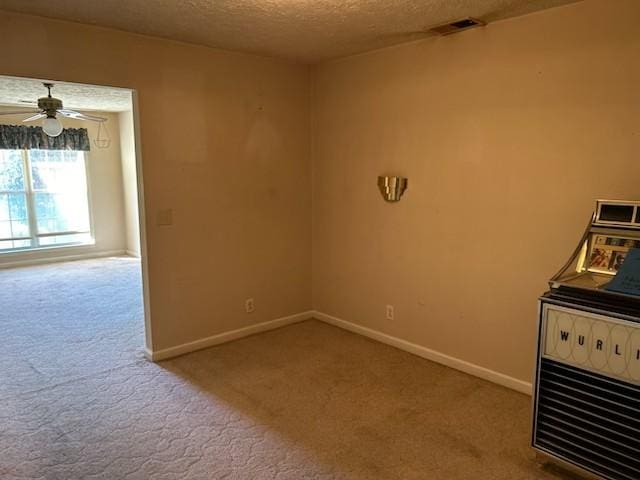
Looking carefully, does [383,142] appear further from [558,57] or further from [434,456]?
[434,456]

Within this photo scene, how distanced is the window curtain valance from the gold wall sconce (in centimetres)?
550

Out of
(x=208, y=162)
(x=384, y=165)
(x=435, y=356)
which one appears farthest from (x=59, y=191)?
(x=435, y=356)

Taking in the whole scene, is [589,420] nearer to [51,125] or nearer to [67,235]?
[51,125]

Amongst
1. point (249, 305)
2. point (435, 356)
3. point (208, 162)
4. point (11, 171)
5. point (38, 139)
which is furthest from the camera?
point (11, 171)

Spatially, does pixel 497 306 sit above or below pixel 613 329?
below

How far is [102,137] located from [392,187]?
5792 millimetres

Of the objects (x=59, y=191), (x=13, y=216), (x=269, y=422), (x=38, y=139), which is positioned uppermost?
(x=38, y=139)

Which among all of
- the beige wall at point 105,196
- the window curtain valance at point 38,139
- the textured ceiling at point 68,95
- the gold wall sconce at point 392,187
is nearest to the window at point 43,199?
the beige wall at point 105,196

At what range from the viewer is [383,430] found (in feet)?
8.28

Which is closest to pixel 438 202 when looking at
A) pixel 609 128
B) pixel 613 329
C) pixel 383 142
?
pixel 383 142

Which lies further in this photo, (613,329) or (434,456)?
(434,456)

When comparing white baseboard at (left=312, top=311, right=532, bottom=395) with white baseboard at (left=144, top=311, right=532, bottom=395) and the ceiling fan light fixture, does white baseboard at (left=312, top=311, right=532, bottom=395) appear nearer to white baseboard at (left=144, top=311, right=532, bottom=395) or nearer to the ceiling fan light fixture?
white baseboard at (left=144, top=311, right=532, bottom=395)

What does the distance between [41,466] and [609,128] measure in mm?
3339

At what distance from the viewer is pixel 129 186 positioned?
756 centimetres
